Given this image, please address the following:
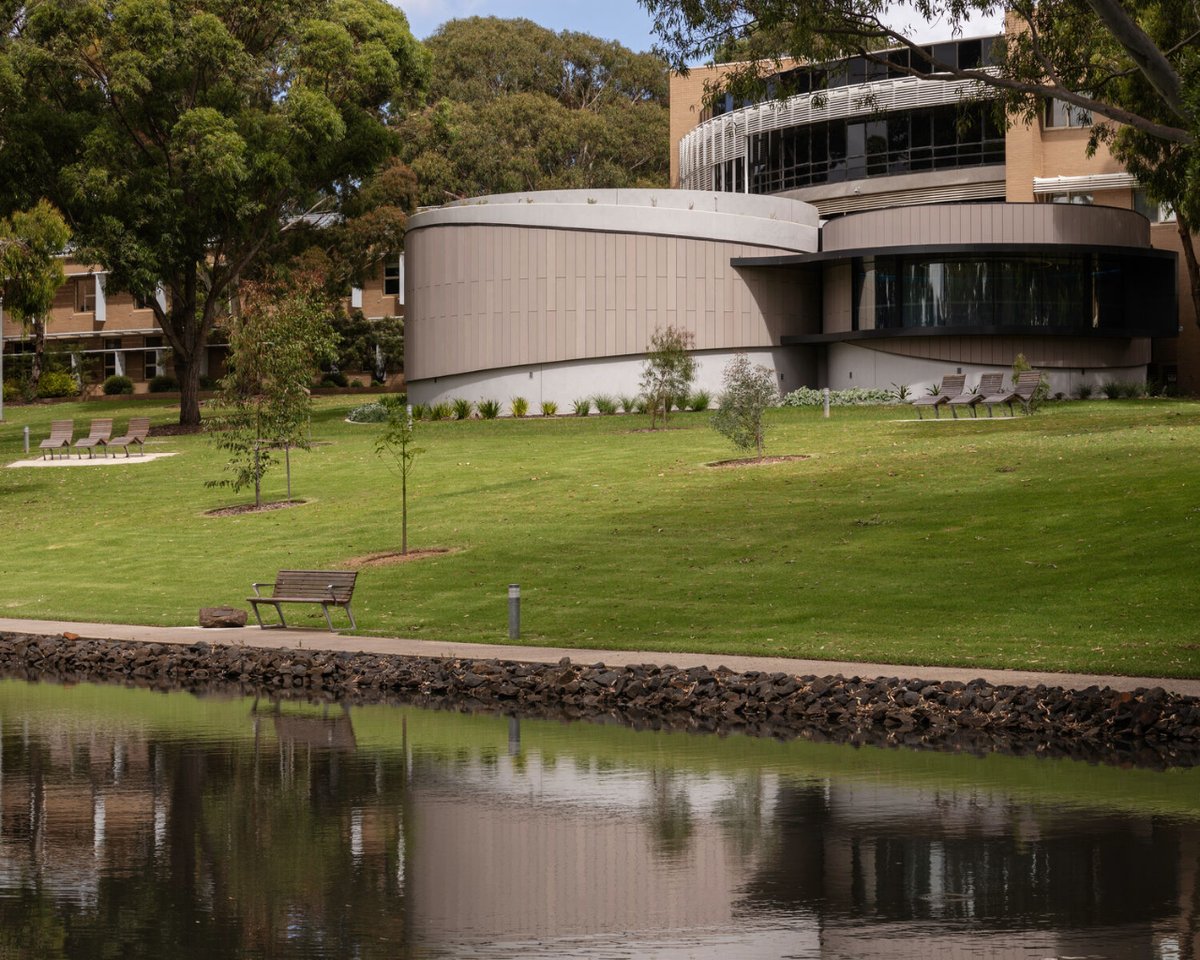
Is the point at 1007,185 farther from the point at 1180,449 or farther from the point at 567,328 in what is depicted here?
the point at 1180,449

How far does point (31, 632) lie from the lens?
2169cm

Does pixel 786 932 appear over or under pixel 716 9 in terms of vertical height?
→ under

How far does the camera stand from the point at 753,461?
34938 millimetres

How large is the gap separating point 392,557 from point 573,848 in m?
17.3

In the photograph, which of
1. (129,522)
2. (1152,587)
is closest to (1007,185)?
(129,522)

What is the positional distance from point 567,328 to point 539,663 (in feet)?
127

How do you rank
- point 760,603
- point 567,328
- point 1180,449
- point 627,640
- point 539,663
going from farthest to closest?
1. point 567,328
2. point 1180,449
3. point 760,603
4. point 627,640
5. point 539,663

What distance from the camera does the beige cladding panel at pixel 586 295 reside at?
55344 millimetres

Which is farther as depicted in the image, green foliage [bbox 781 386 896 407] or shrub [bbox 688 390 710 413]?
green foliage [bbox 781 386 896 407]

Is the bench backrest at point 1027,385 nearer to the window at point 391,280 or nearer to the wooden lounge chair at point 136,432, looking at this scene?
the wooden lounge chair at point 136,432

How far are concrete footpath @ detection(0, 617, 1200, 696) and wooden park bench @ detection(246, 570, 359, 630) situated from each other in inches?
16.1

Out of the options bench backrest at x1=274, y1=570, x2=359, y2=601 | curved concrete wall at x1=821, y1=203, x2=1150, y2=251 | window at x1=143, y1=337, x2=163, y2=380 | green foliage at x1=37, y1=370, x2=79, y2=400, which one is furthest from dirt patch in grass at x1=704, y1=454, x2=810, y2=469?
window at x1=143, y1=337, x2=163, y2=380

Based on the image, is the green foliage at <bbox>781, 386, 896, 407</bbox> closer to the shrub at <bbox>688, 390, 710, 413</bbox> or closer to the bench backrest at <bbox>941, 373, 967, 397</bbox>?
the shrub at <bbox>688, 390, 710, 413</bbox>

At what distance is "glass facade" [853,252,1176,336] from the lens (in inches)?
2108
